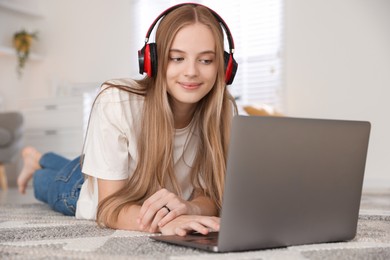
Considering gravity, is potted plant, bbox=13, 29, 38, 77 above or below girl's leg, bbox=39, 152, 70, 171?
above

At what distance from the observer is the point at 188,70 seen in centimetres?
129

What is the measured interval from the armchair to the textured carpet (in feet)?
9.55

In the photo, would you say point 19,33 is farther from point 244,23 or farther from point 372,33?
point 372,33

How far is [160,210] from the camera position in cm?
114

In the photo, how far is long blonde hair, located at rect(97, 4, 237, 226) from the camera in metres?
1.32

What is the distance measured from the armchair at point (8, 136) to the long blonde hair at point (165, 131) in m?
3.03

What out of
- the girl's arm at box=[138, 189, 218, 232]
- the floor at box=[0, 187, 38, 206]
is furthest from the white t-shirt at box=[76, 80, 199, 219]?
the floor at box=[0, 187, 38, 206]

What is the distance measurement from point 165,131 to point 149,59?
0.19 metres

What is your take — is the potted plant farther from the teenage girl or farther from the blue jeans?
the teenage girl

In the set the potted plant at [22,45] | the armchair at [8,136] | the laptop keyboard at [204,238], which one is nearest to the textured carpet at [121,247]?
the laptop keyboard at [204,238]

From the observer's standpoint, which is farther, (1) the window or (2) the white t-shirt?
(1) the window

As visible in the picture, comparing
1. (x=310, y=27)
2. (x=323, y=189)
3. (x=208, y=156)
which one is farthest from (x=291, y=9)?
(x=323, y=189)

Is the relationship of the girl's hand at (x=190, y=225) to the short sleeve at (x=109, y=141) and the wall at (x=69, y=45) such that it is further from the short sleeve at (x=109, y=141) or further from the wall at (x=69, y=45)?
the wall at (x=69, y=45)

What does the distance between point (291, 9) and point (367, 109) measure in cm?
98
